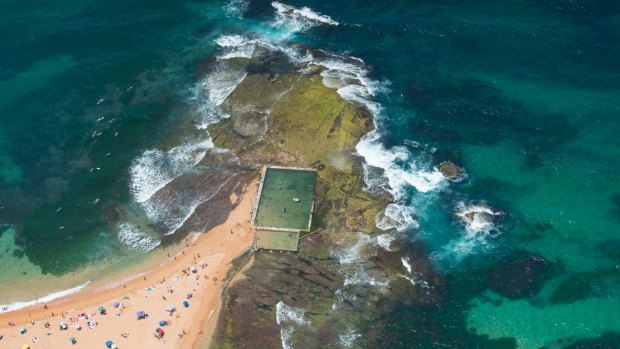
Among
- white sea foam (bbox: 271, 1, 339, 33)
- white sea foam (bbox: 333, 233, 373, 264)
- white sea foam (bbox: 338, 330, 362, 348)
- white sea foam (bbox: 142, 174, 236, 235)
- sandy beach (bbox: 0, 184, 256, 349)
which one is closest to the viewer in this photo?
white sea foam (bbox: 338, 330, 362, 348)

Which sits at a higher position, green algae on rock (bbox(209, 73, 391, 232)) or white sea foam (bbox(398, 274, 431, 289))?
green algae on rock (bbox(209, 73, 391, 232))

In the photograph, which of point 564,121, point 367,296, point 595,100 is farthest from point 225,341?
point 595,100

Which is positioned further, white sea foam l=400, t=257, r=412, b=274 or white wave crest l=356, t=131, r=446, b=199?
white wave crest l=356, t=131, r=446, b=199

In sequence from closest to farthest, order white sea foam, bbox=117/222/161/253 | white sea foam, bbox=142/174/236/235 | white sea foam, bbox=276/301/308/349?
white sea foam, bbox=276/301/308/349 → white sea foam, bbox=117/222/161/253 → white sea foam, bbox=142/174/236/235

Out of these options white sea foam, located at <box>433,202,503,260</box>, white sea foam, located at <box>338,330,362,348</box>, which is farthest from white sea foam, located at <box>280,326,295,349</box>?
white sea foam, located at <box>433,202,503,260</box>

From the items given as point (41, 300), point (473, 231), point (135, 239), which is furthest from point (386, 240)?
point (41, 300)

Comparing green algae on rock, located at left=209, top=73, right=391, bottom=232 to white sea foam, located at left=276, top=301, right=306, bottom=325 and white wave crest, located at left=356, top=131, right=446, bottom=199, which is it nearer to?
white wave crest, located at left=356, top=131, right=446, bottom=199
